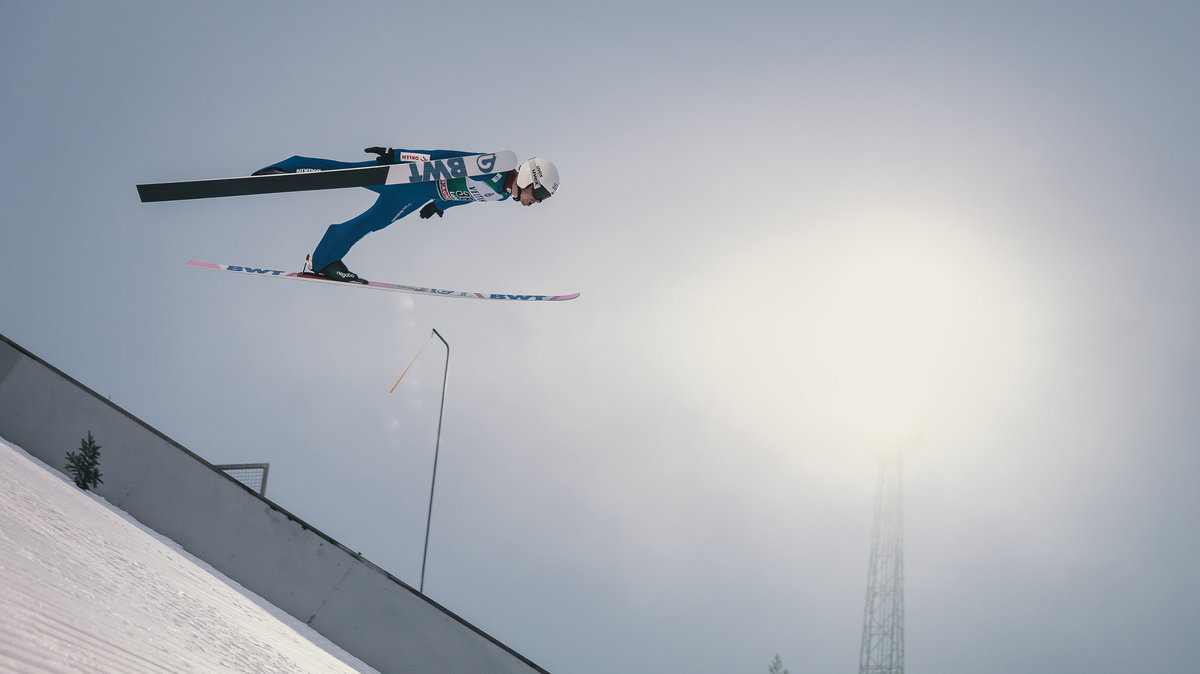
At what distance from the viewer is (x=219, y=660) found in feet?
15.5

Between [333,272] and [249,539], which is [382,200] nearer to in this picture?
[333,272]

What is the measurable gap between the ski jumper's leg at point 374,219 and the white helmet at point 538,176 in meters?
0.94

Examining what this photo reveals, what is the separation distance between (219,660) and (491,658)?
584 centimetres

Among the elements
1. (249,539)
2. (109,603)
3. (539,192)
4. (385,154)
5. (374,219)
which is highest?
(539,192)

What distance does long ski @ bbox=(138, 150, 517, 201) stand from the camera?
7984 millimetres

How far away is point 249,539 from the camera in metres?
9.98

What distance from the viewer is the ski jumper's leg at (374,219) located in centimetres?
857

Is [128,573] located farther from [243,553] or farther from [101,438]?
[101,438]

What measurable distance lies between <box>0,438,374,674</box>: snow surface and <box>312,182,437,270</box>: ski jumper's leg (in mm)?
3440

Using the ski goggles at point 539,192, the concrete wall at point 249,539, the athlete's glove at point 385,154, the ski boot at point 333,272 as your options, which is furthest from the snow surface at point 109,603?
the ski goggles at point 539,192

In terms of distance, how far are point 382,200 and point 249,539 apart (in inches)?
176

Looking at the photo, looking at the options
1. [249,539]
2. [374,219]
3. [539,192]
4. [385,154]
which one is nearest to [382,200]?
[374,219]

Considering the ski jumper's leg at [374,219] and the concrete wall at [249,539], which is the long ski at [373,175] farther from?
the concrete wall at [249,539]

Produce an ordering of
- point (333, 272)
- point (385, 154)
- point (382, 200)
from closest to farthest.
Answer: point (385, 154) → point (382, 200) → point (333, 272)
